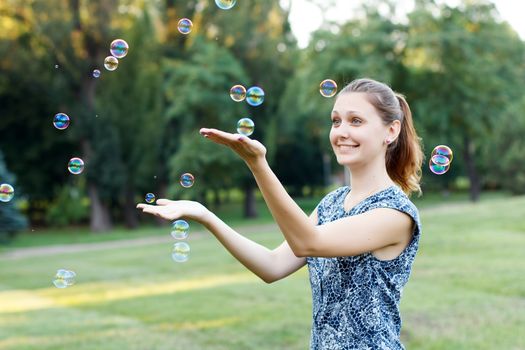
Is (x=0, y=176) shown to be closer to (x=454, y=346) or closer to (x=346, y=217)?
(x=454, y=346)

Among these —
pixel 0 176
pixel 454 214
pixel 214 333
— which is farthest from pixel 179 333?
pixel 0 176

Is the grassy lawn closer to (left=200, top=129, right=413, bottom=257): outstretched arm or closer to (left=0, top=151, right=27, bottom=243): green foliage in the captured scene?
(left=200, top=129, right=413, bottom=257): outstretched arm

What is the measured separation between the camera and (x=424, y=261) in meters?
11.9

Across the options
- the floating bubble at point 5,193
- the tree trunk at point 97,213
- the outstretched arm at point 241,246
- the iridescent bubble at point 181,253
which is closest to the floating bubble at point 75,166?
the floating bubble at point 5,193

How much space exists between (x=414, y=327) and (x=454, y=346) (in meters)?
0.82

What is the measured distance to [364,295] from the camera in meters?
2.33

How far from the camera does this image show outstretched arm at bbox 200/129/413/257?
6.79ft

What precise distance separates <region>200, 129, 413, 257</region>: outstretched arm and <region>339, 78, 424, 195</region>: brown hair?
14.3 inches

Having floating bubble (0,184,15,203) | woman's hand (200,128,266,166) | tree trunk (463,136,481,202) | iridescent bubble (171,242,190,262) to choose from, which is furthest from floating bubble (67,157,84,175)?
tree trunk (463,136,481,202)

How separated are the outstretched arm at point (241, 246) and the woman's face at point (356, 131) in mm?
388

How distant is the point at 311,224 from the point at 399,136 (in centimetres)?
70

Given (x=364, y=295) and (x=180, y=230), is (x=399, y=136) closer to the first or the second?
(x=364, y=295)

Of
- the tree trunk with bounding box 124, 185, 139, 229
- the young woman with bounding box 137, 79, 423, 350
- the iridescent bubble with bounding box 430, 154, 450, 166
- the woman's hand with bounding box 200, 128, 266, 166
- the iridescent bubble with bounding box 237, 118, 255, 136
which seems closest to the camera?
the woman's hand with bounding box 200, 128, 266, 166

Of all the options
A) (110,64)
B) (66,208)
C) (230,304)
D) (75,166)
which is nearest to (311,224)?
(75,166)
